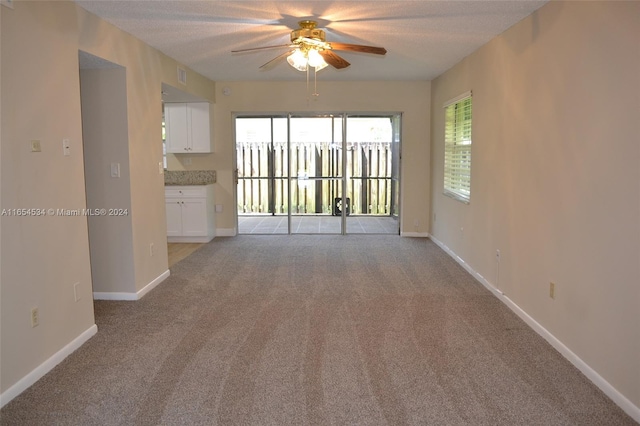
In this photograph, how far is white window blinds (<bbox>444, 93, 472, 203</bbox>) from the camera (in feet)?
18.4

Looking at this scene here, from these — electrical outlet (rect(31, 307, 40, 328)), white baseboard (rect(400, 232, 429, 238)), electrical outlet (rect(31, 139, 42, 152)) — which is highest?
electrical outlet (rect(31, 139, 42, 152))

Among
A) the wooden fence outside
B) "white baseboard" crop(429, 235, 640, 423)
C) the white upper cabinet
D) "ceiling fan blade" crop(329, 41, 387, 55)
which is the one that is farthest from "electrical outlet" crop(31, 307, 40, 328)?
the wooden fence outside

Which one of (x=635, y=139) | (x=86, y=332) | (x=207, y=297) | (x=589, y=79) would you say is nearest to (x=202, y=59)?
(x=207, y=297)

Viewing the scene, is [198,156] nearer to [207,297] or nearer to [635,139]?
[207,297]

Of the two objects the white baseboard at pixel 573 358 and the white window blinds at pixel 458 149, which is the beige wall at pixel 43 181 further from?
the white window blinds at pixel 458 149

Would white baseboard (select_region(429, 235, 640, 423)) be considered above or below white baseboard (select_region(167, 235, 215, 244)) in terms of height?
below

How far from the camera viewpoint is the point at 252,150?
26.6 ft

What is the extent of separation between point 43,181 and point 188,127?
4.53 m

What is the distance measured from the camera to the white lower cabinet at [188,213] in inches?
283

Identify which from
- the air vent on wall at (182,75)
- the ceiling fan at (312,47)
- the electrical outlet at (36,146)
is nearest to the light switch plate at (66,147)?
the electrical outlet at (36,146)

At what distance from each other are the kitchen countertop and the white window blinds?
362 cm

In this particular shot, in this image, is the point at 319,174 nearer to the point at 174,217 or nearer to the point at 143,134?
the point at 174,217

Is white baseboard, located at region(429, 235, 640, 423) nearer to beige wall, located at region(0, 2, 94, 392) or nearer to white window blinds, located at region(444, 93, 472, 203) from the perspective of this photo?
white window blinds, located at region(444, 93, 472, 203)

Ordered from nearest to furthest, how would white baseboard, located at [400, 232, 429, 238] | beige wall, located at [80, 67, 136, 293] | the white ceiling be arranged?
the white ceiling, beige wall, located at [80, 67, 136, 293], white baseboard, located at [400, 232, 429, 238]
